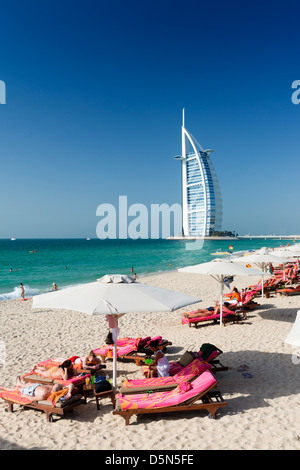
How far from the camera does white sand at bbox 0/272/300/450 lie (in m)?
4.09

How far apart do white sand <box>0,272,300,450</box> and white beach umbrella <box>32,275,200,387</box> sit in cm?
146

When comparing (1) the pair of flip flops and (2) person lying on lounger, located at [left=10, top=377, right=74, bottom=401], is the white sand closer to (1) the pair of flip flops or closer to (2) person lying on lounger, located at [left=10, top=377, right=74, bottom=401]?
(1) the pair of flip flops

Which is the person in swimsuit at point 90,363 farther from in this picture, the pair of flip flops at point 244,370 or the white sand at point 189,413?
the pair of flip flops at point 244,370

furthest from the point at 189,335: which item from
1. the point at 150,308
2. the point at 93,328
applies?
the point at 150,308

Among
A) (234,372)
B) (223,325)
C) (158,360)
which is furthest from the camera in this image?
(223,325)

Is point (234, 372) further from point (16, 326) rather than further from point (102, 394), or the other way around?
point (16, 326)

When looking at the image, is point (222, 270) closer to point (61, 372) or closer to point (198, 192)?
point (61, 372)

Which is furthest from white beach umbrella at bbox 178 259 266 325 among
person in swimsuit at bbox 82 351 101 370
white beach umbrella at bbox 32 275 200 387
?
person in swimsuit at bbox 82 351 101 370

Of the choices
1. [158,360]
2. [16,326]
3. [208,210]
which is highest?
[208,210]

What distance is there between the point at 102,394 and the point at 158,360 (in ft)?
3.58

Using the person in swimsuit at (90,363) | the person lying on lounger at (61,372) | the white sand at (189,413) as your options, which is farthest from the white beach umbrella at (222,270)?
the person lying on lounger at (61,372)

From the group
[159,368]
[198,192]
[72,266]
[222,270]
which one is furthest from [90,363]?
[198,192]

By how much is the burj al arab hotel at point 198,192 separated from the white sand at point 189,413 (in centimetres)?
11074
